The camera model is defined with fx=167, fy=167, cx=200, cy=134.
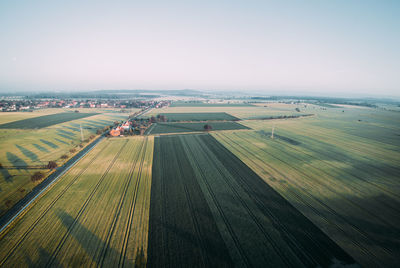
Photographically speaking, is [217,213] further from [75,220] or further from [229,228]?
[75,220]

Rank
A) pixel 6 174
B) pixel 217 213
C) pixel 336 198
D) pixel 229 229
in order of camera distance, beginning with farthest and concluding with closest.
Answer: pixel 6 174 < pixel 336 198 < pixel 217 213 < pixel 229 229

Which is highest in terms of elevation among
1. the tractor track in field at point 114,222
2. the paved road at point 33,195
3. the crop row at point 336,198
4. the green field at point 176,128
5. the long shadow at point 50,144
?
the green field at point 176,128

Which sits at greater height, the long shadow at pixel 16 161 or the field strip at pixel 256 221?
the field strip at pixel 256 221

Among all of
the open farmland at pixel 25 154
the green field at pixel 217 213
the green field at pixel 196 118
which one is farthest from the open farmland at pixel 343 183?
the green field at pixel 196 118

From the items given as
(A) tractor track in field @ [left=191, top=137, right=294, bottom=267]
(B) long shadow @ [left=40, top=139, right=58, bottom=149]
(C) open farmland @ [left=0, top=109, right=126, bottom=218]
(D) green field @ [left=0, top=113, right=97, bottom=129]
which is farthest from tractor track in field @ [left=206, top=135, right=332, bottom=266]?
(D) green field @ [left=0, top=113, right=97, bottom=129]

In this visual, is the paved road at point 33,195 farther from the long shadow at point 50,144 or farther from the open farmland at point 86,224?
the long shadow at point 50,144

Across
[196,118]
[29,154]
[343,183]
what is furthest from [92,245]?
[196,118]
